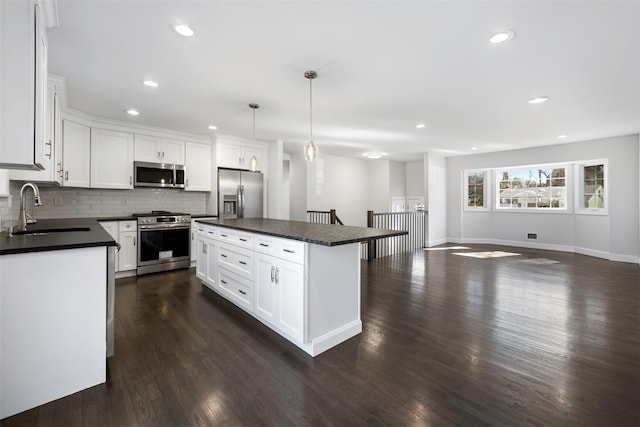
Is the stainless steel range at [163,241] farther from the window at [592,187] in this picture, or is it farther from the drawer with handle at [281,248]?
the window at [592,187]

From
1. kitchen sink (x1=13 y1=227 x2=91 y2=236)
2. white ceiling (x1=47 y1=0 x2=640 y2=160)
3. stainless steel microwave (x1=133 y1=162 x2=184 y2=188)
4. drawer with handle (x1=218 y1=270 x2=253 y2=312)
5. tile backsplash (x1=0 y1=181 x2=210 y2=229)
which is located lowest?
drawer with handle (x1=218 y1=270 x2=253 y2=312)

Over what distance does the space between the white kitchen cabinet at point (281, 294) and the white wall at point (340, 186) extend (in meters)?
4.61

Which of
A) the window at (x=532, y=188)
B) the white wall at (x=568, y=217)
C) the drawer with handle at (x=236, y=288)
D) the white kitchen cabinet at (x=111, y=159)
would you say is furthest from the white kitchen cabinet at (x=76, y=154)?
the window at (x=532, y=188)

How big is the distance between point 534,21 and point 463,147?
205 inches

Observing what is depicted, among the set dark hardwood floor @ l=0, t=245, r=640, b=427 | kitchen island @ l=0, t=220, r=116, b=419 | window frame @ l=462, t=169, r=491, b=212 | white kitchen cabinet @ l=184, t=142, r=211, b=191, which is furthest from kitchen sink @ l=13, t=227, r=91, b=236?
window frame @ l=462, t=169, r=491, b=212

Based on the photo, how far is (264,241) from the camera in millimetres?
2703

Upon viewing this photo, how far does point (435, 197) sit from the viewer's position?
8.05 metres

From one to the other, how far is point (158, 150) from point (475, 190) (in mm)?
7828

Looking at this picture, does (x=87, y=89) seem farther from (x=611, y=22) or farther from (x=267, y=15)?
(x=611, y=22)

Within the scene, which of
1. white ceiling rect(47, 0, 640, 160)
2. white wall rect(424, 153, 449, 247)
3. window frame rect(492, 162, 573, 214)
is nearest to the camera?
white ceiling rect(47, 0, 640, 160)

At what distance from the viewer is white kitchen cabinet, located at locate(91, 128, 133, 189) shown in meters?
4.48

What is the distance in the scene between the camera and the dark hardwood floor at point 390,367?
1651 millimetres

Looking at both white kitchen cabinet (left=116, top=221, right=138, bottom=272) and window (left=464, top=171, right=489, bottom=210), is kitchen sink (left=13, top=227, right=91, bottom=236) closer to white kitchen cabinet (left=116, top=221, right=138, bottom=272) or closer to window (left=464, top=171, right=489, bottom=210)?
white kitchen cabinet (left=116, top=221, right=138, bottom=272)

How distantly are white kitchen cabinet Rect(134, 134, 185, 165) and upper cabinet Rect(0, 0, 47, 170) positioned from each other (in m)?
3.45
